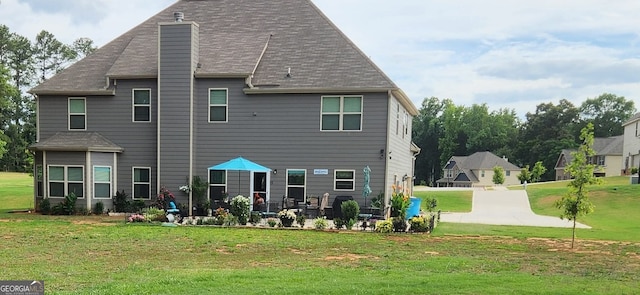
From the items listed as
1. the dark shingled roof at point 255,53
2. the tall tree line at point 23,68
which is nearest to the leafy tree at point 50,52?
the tall tree line at point 23,68

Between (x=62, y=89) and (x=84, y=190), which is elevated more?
(x=62, y=89)

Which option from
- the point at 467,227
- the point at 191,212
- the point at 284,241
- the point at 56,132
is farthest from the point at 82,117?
the point at 467,227

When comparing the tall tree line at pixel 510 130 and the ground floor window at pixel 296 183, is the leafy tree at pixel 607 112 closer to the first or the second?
the tall tree line at pixel 510 130

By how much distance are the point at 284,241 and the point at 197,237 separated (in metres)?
2.37

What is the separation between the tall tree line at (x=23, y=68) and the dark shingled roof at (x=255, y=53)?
43047 mm

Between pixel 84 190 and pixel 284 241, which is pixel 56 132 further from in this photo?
pixel 284 241

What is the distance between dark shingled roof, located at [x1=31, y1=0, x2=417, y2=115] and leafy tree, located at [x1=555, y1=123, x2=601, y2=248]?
6971mm

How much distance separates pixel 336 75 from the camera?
1803 centimetres

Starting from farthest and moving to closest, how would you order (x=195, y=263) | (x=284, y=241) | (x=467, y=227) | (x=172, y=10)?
1. (x=172, y=10)
2. (x=467, y=227)
3. (x=284, y=241)
4. (x=195, y=263)

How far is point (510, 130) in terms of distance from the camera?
88438mm

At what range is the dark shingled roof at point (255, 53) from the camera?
59.4 ft

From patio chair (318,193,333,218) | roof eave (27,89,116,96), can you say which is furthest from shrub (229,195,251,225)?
roof eave (27,89,116,96)

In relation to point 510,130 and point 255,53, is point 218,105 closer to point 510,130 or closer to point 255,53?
point 255,53

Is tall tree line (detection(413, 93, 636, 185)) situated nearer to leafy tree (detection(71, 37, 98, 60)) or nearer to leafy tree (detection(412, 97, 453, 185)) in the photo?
leafy tree (detection(412, 97, 453, 185))
